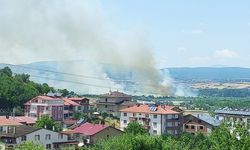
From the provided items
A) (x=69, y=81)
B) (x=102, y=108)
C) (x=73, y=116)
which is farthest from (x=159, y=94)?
(x=69, y=81)

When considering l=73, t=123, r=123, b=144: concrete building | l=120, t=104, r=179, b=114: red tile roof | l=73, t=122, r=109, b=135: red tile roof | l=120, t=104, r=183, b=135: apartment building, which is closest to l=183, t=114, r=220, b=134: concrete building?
l=120, t=104, r=183, b=135: apartment building

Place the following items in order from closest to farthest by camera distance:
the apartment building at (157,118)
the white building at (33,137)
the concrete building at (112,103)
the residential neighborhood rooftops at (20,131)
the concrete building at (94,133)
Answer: the white building at (33,137) → the residential neighborhood rooftops at (20,131) → the concrete building at (94,133) → the apartment building at (157,118) → the concrete building at (112,103)

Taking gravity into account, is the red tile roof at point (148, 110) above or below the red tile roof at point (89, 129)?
above

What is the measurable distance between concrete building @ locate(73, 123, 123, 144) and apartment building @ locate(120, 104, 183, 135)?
220 inches

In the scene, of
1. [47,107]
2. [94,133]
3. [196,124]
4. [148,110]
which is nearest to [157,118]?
[148,110]

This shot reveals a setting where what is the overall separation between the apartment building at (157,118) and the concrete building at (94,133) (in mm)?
5594

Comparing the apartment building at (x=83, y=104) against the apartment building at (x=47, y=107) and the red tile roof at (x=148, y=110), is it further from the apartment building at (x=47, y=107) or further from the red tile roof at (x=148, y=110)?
the red tile roof at (x=148, y=110)

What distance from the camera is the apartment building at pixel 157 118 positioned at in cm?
3056

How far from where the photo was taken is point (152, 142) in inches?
608

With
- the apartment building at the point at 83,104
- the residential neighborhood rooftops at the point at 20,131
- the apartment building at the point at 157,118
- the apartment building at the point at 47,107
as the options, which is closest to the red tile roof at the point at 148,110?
the apartment building at the point at 157,118

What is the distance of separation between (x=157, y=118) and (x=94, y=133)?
7071 mm

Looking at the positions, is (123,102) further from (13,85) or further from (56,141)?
(56,141)

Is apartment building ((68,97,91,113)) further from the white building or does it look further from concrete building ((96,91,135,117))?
the white building

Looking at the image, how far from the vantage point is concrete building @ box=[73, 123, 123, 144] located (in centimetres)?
2444
